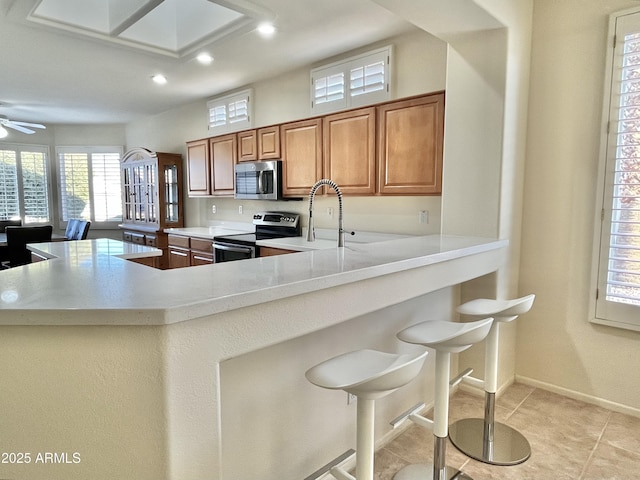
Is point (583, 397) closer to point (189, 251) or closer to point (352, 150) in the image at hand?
point (352, 150)

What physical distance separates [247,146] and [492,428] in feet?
11.3

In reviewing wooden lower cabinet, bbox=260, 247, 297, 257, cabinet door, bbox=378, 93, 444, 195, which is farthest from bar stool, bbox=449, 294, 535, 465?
wooden lower cabinet, bbox=260, 247, 297, 257

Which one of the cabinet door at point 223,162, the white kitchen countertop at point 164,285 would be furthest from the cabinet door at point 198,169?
the white kitchen countertop at point 164,285

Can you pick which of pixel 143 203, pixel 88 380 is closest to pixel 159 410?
pixel 88 380

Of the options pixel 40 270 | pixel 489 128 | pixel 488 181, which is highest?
pixel 489 128

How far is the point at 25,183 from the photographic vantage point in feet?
21.8

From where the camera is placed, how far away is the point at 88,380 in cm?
98

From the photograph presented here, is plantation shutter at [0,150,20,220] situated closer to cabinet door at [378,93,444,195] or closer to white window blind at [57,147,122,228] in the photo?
white window blind at [57,147,122,228]

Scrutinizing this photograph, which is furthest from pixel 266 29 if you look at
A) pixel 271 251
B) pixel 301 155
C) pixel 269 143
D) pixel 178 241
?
pixel 178 241

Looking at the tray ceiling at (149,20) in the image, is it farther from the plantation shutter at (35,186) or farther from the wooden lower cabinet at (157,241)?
the plantation shutter at (35,186)

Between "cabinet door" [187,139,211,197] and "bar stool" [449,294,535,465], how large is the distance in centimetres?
375

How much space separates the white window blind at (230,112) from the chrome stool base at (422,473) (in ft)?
12.5

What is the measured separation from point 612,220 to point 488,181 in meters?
0.75

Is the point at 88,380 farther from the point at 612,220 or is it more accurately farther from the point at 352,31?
the point at 352,31
